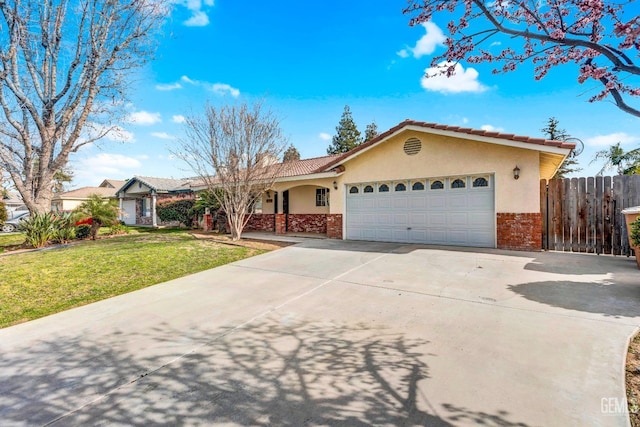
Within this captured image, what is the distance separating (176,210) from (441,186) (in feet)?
64.1

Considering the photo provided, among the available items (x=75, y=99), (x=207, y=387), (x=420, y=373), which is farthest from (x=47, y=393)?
(x=75, y=99)

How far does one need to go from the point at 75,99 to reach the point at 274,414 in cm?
1892

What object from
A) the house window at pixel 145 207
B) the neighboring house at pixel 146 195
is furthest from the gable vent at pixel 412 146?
the house window at pixel 145 207

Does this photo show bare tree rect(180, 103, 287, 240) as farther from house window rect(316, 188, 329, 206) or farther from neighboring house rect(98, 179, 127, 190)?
neighboring house rect(98, 179, 127, 190)

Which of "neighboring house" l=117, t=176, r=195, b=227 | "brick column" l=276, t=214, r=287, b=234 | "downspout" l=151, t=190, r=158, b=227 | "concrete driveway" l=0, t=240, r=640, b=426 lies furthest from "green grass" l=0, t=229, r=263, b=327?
"downspout" l=151, t=190, r=158, b=227

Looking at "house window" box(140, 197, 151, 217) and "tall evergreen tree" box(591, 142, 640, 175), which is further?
"house window" box(140, 197, 151, 217)

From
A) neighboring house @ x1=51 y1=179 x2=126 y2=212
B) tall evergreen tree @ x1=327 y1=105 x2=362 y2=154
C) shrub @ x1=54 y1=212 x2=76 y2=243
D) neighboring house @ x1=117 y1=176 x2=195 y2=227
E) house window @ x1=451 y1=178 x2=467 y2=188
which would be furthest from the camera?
tall evergreen tree @ x1=327 y1=105 x2=362 y2=154

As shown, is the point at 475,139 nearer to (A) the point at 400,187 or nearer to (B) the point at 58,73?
(A) the point at 400,187

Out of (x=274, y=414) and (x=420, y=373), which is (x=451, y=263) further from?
(x=274, y=414)

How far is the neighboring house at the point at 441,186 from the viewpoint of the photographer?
911cm

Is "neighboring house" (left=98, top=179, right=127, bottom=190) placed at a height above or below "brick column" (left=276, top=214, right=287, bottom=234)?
above

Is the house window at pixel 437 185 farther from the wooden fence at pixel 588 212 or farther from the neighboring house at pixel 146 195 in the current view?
the neighboring house at pixel 146 195

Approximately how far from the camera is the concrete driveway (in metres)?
2.37

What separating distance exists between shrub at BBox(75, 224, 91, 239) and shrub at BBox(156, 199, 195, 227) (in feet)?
21.7
